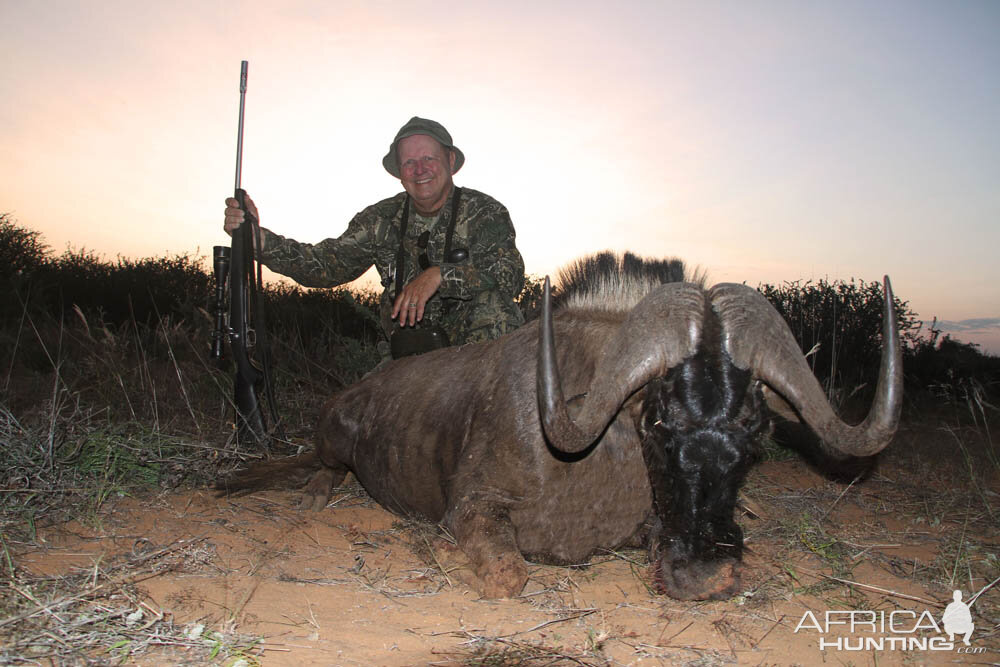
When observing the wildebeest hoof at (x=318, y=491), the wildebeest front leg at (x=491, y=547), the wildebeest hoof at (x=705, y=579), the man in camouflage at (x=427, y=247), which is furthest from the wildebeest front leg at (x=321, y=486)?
the wildebeest hoof at (x=705, y=579)

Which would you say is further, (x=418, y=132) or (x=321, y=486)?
(x=418, y=132)

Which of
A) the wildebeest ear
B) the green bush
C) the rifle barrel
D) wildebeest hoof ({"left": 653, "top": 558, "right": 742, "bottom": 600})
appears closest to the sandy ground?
wildebeest hoof ({"left": 653, "top": 558, "right": 742, "bottom": 600})

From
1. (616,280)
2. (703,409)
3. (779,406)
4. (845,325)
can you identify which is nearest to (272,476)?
(616,280)

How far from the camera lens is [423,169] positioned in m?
5.12

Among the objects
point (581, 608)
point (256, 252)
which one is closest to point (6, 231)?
point (256, 252)

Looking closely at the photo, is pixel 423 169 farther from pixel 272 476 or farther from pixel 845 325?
pixel 845 325

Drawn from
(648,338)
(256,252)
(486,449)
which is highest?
(256,252)

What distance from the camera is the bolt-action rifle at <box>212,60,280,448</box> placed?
4.67 metres

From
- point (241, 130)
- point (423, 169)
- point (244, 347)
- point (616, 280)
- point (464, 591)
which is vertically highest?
point (241, 130)

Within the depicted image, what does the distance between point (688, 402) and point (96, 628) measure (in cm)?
200

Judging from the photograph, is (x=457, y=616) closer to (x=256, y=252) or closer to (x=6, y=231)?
(x=256, y=252)

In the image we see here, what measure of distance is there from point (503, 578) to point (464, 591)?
185 mm

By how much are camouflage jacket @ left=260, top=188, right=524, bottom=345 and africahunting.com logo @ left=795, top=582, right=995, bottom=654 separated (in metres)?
3.03

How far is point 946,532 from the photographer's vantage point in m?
3.69
